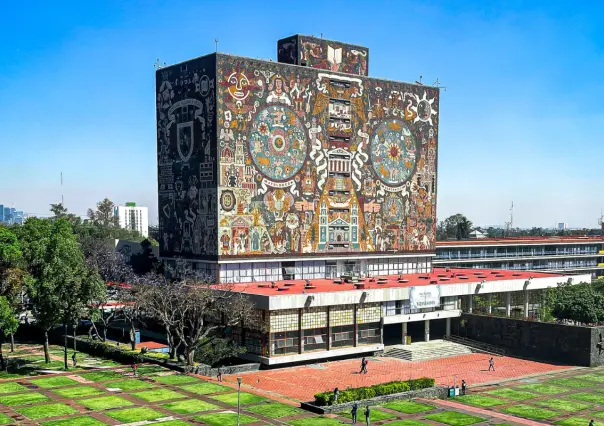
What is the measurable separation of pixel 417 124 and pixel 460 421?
60.3 m

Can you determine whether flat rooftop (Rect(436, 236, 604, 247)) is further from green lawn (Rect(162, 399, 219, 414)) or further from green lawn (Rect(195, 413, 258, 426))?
green lawn (Rect(195, 413, 258, 426))

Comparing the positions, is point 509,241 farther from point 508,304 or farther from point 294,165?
point 294,165

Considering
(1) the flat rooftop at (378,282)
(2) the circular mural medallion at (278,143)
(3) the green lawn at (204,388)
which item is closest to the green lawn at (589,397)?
(1) the flat rooftop at (378,282)

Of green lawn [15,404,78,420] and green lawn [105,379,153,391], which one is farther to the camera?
green lawn [105,379,153,391]

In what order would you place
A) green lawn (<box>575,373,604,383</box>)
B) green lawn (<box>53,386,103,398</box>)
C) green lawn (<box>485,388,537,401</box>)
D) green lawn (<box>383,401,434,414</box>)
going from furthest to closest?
green lawn (<box>575,373,604,383</box>) → green lawn (<box>485,388,537,401</box>) → green lawn (<box>53,386,103,398</box>) → green lawn (<box>383,401,434,414</box>)

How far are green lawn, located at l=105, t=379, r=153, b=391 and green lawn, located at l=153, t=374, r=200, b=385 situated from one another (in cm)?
169

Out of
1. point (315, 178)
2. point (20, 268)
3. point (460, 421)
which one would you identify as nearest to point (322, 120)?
point (315, 178)

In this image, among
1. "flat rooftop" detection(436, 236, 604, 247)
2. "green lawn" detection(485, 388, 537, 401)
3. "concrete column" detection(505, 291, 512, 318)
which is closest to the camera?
"green lawn" detection(485, 388, 537, 401)

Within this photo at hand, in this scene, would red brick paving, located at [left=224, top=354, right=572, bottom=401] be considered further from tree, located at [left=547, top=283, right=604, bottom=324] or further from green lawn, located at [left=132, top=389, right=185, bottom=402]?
tree, located at [left=547, top=283, right=604, bottom=324]

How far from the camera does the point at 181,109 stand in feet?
308

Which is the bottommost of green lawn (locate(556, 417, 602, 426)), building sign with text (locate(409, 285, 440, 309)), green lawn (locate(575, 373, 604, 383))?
green lawn (locate(575, 373, 604, 383))

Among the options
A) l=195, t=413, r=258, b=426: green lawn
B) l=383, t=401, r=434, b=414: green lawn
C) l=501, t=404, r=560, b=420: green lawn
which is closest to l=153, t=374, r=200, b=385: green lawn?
l=195, t=413, r=258, b=426: green lawn

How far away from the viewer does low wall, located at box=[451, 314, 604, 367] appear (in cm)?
8212

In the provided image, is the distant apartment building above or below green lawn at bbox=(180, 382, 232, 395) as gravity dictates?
above
